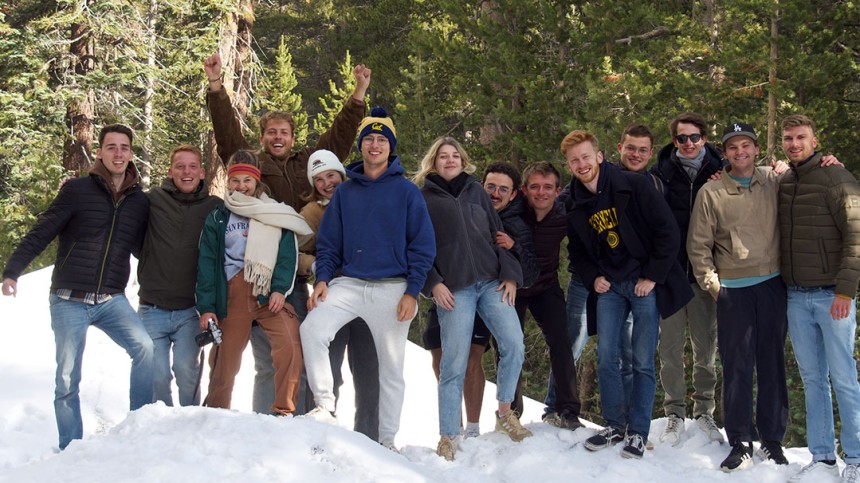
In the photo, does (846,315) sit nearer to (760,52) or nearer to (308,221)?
(308,221)

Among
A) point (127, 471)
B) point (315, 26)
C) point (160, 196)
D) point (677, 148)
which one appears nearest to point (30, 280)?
point (160, 196)

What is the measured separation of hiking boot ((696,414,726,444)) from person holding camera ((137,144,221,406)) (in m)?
3.77

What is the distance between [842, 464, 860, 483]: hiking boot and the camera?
188 inches

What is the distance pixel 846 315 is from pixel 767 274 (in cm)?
53

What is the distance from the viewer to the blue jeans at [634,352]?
527 centimetres

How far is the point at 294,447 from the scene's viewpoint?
403 centimetres

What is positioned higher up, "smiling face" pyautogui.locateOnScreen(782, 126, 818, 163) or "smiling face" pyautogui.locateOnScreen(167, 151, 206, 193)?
"smiling face" pyautogui.locateOnScreen(782, 126, 818, 163)

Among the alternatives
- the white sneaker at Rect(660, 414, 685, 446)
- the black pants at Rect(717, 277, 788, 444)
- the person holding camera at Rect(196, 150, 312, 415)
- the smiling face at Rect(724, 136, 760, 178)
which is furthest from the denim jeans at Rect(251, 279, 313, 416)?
the smiling face at Rect(724, 136, 760, 178)

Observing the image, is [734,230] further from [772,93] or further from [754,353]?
[772,93]

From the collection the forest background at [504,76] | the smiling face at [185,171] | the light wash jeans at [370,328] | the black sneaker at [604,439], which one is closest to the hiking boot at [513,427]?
the black sneaker at [604,439]

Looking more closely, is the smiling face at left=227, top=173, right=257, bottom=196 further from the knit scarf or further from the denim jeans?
the denim jeans

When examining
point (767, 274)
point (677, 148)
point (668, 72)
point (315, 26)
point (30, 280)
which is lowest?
point (30, 280)

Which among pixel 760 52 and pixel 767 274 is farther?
pixel 760 52

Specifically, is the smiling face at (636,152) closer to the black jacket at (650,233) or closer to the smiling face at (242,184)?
the black jacket at (650,233)
